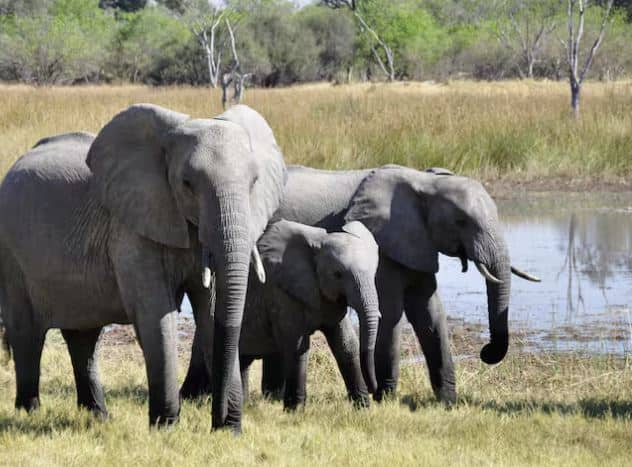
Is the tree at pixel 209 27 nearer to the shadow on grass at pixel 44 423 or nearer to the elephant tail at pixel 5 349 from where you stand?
the elephant tail at pixel 5 349

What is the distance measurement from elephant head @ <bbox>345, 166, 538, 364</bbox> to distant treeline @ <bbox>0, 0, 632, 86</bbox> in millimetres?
44049

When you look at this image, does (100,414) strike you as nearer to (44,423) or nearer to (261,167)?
(44,423)

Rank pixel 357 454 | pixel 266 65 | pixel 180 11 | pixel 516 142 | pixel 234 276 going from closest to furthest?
pixel 234 276 < pixel 357 454 < pixel 516 142 < pixel 266 65 < pixel 180 11

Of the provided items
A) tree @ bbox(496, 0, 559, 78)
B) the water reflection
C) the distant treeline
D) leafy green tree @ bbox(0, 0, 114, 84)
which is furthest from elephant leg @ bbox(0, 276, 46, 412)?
the distant treeline

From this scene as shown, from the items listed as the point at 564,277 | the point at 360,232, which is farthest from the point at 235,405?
the point at 564,277

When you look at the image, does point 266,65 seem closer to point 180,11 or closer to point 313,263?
point 180,11

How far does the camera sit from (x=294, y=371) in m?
7.83

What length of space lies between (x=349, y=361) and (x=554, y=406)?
1.26m

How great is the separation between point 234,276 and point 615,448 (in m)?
2.22

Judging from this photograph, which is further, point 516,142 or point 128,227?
point 516,142

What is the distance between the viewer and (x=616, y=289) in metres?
12.8

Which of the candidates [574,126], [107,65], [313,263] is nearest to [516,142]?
[574,126]

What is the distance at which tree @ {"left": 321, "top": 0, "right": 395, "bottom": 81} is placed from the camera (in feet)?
191

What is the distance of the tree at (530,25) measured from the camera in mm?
51312
